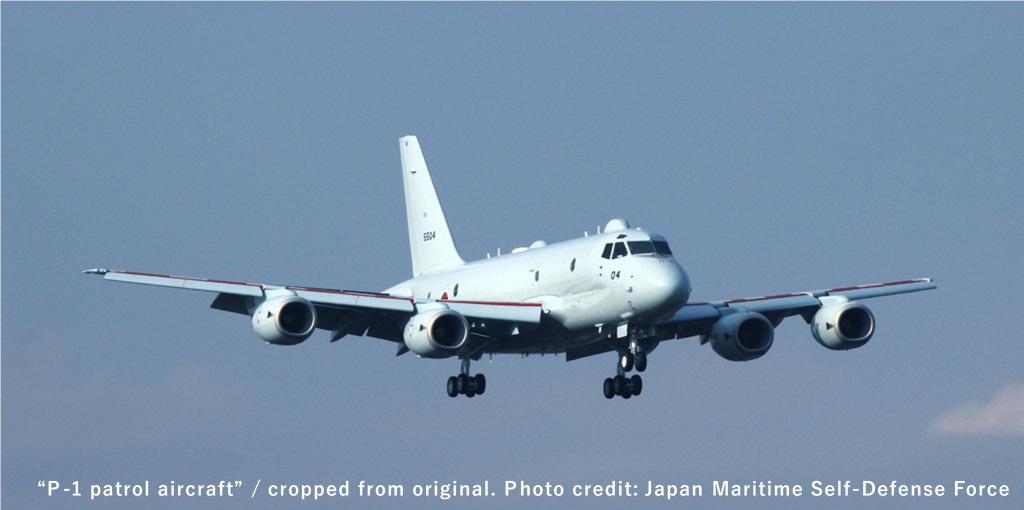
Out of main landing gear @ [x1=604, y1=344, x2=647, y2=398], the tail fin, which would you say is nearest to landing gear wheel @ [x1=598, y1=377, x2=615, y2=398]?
main landing gear @ [x1=604, y1=344, x2=647, y2=398]

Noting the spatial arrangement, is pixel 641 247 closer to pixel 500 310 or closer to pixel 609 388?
pixel 500 310

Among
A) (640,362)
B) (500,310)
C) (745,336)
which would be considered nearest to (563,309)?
(500,310)

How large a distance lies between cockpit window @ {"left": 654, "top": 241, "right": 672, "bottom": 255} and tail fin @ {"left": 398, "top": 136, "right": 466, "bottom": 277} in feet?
53.7

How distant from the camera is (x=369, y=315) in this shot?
68812mm

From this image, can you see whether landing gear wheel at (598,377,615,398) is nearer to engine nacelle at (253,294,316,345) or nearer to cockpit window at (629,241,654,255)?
Result: cockpit window at (629,241,654,255)

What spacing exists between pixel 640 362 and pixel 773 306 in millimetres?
8146

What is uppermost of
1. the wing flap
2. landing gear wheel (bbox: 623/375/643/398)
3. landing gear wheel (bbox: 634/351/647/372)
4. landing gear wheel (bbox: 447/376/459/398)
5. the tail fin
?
the tail fin

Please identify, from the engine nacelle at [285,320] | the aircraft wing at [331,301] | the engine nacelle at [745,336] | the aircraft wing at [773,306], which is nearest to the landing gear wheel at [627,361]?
the aircraft wing at [773,306]

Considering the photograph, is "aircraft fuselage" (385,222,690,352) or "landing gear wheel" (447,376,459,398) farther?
"landing gear wheel" (447,376,459,398)

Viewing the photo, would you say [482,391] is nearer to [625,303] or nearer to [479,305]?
[479,305]

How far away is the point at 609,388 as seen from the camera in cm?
6825

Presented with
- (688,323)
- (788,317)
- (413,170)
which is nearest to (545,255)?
(688,323)

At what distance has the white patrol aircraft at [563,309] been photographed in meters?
63.7

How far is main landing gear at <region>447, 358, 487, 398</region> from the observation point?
72375 millimetres
